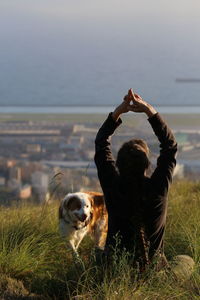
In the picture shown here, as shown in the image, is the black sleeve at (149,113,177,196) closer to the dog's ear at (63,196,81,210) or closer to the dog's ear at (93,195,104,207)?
the dog's ear at (63,196,81,210)

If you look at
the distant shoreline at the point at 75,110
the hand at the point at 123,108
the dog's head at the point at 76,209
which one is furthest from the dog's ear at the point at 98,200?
the distant shoreline at the point at 75,110

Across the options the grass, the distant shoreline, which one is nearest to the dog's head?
the grass

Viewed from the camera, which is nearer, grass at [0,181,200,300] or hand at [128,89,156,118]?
grass at [0,181,200,300]

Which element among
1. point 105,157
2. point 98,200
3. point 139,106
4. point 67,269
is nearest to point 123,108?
point 139,106

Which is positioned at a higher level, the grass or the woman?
the woman

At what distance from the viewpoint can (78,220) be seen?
19.7ft

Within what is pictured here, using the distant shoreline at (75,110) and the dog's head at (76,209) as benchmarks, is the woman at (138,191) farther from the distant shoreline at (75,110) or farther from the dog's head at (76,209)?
the distant shoreline at (75,110)

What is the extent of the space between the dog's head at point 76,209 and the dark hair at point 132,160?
1623 mm

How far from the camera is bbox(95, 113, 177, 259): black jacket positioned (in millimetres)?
4383

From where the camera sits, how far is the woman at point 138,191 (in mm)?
4367

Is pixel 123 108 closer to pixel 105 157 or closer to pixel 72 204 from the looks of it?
pixel 105 157

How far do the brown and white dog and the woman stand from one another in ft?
4.27

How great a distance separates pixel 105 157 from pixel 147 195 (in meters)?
0.43

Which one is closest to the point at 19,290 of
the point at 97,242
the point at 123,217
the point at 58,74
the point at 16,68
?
the point at 123,217
